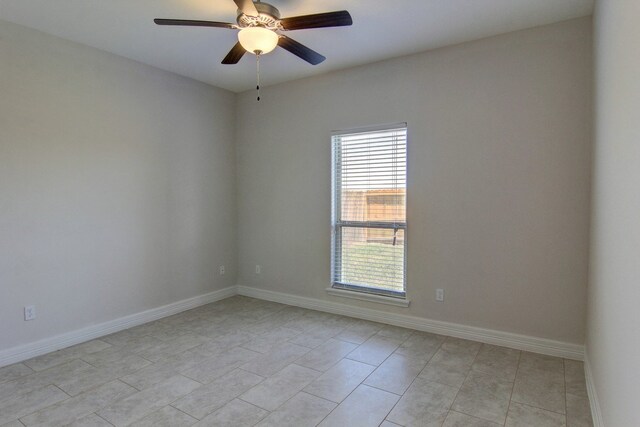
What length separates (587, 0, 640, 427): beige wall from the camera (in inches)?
54.0

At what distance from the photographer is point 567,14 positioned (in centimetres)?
279

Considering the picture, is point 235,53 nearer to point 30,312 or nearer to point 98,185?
point 98,185

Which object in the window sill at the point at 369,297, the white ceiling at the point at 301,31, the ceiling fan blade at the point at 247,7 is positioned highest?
the white ceiling at the point at 301,31

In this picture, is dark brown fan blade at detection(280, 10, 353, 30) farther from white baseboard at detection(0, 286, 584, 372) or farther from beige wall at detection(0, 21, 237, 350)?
white baseboard at detection(0, 286, 584, 372)

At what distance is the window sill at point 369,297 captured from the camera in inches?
146

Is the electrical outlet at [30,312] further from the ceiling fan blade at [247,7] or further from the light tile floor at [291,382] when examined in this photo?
the ceiling fan blade at [247,7]

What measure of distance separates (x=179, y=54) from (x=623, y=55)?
3489mm

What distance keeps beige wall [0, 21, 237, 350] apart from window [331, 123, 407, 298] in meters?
1.66

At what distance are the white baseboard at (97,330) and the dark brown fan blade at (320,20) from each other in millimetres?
3203

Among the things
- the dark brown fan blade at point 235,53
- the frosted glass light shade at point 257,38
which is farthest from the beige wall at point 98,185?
the frosted glass light shade at point 257,38

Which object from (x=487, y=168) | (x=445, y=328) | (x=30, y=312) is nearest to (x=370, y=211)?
(x=487, y=168)

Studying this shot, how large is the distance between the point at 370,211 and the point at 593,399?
2356 mm

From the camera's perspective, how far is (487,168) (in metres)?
3.22

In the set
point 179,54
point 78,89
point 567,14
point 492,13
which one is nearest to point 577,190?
point 567,14
